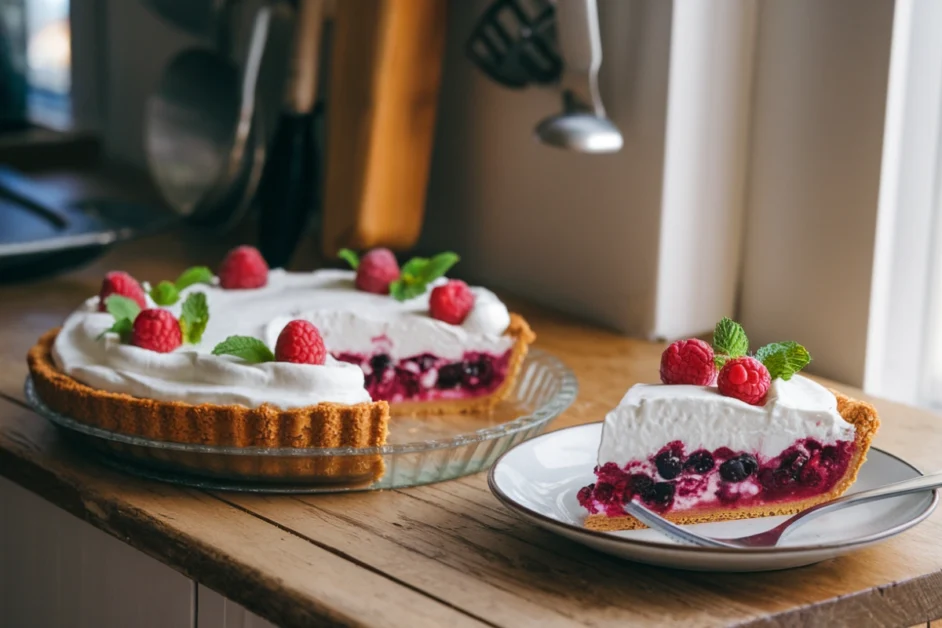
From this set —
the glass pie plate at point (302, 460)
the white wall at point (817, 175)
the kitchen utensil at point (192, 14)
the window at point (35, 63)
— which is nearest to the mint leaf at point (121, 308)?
the glass pie plate at point (302, 460)

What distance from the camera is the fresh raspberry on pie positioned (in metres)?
1.65

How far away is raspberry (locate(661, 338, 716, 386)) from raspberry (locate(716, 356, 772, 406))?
0.08 feet

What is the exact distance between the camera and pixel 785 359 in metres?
1.23

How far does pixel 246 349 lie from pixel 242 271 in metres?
0.38

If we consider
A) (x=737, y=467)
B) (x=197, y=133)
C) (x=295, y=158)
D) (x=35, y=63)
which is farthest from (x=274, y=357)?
(x=35, y=63)

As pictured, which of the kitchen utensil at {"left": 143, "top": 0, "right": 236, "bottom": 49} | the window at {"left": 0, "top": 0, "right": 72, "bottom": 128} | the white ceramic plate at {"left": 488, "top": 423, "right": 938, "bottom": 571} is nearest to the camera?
the white ceramic plate at {"left": 488, "top": 423, "right": 938, "bottom": 571}

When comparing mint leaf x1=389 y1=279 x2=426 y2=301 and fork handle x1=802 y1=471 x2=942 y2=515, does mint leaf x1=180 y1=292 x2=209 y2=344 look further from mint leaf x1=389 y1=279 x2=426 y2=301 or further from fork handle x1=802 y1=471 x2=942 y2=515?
fork handle x1=802 y1=471 x2=942 y2=515

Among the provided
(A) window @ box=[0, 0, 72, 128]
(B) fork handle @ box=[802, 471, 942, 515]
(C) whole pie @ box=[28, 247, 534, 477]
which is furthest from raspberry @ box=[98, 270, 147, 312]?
(A) window @ box=[0, 0, 72, 128]

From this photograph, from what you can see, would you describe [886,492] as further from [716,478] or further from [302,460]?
[302,460]

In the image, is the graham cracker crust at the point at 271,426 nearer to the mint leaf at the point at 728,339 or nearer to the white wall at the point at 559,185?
the mint leaf at the point at 728,339

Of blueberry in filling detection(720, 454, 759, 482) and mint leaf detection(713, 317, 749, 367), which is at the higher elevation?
mint leaf detection(713, 317, 749, 367)

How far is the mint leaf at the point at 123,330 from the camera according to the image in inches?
57.7

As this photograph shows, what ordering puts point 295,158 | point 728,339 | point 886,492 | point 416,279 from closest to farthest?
point 886,492
point 728,339
point 416,279
point 295,158

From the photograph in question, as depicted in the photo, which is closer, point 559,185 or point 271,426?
point 271,426
